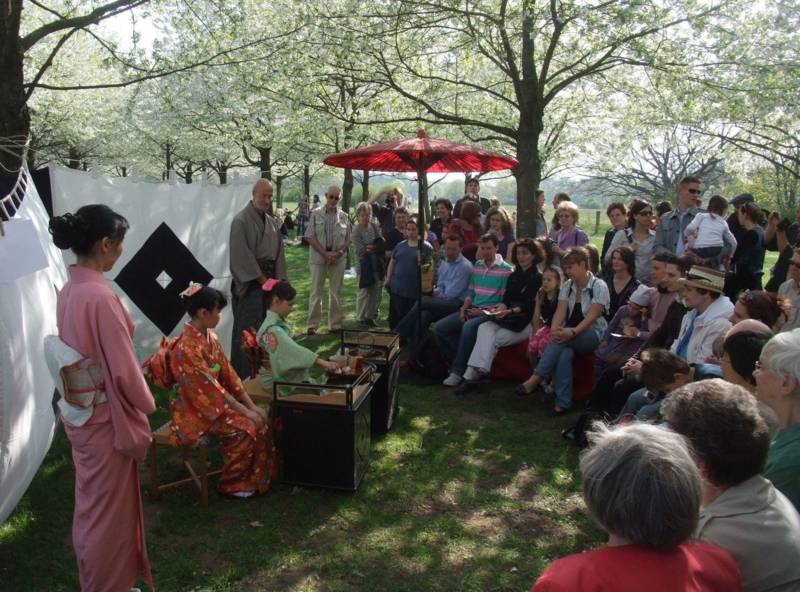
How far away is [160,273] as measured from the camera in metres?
6.29

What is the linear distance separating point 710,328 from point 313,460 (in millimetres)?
2948

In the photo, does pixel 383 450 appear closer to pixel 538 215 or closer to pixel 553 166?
pixel 538 215

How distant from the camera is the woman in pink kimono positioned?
2.73 meters

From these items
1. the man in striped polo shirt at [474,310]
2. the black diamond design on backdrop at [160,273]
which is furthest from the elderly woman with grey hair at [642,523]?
the black diamond design on backdrop at [160,273]

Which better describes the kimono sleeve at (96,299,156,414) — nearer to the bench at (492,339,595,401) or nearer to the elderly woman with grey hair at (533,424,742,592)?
the elderly woman with grey hair at (533,424,742,592)

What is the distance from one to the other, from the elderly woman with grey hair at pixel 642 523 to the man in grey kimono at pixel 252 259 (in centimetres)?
506

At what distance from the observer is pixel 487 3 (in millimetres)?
8039

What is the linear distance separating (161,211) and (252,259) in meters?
1.13

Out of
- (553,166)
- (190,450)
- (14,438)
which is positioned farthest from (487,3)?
(553,166)

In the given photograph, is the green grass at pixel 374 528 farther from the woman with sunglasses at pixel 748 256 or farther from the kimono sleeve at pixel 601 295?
the woman with sunglasses at pixel 748 256

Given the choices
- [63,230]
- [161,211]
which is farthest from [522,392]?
[63,230]

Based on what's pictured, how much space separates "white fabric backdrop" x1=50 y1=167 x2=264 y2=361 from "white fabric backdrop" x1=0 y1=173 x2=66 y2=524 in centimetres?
195

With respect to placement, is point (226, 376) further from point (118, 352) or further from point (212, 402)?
point (118, 352)

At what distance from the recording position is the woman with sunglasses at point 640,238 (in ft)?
22.8
